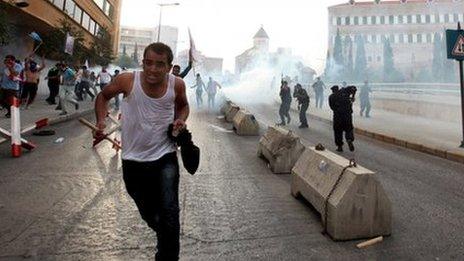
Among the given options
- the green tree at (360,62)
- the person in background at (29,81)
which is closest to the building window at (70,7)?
→ the person in background at (29,81)

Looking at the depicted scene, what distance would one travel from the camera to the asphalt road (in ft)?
11.8

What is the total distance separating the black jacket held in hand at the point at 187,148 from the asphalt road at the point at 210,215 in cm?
94

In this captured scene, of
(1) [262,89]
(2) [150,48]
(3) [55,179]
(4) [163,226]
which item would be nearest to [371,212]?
(4) [163,226]

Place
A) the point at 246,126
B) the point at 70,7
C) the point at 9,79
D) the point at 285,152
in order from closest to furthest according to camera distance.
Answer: the point at 285,152 → the point at 9,79 → the point at 246,126 → the point at 70,7

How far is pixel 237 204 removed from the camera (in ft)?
16.6

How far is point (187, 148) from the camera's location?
2984mm

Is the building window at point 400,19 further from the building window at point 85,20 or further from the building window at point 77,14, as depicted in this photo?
the building window at point 77,14

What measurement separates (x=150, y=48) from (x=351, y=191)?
2.32m

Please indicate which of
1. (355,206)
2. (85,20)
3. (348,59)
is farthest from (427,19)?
(355,206)

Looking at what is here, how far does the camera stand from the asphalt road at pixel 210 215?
360 cm

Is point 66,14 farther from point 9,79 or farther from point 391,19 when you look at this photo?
point 391,19

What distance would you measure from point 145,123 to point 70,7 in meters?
Answer: 29.0

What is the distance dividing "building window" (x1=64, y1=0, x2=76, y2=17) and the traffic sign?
23.7 meters

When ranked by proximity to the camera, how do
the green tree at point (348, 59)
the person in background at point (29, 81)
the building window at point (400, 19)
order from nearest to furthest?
1. the person in background at point (29, 81)
2. the green tree at point (348, 59)
3. the building window at point (400, 19)
